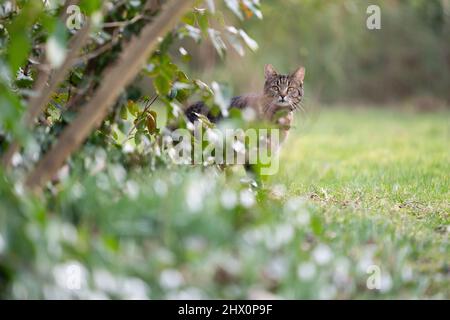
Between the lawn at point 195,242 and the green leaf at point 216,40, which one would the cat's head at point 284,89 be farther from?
the green leaf at point 216,40

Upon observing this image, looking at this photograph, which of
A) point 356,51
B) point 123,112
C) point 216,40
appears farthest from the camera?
point 356,51

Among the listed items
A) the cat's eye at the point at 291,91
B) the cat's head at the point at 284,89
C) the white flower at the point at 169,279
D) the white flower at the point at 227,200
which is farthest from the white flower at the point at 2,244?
the cat's eye at the point at 291,91

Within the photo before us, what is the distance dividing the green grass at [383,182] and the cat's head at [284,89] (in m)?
0.18

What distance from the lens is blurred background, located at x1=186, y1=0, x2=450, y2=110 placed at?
474 inches

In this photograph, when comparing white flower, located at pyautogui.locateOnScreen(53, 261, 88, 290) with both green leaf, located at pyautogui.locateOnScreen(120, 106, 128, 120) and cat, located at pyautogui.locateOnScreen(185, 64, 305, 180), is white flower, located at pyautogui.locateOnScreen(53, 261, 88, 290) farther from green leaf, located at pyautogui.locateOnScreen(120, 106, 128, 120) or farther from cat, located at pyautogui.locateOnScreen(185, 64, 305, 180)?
cat, located at pyautogui.locateOnScreen(185, 64, 305, 180)

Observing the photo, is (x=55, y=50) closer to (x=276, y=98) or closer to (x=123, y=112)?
(x=123, y=112)

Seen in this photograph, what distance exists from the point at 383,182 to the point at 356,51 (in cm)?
941

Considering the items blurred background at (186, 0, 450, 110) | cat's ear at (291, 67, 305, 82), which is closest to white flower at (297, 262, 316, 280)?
cat's ear at (291, 67, 305, 82)

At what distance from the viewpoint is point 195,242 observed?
237 cm

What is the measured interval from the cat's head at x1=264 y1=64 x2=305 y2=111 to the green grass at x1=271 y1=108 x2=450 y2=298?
0.18 m

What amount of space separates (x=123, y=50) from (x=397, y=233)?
1.53 metres

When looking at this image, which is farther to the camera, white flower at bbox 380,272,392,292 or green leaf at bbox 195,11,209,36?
green leaf at bbox 195,11,209,36

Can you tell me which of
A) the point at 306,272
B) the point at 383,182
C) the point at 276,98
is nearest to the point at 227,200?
the point at 306,272

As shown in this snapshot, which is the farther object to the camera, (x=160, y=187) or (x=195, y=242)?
(x=160, y=187)
